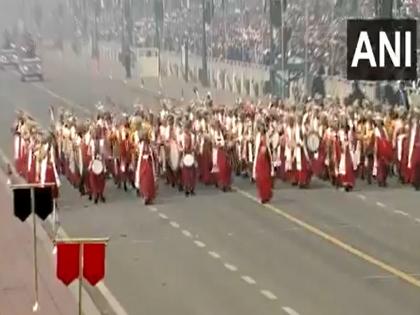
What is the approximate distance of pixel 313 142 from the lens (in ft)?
92.4

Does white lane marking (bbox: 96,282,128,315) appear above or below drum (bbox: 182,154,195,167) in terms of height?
below

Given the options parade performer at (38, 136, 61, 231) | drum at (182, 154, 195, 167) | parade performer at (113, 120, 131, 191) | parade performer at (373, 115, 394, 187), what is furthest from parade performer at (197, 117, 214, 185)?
parade performer at (38, 136, 61, 231)

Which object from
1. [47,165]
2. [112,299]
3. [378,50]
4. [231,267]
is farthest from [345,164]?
[378,50]

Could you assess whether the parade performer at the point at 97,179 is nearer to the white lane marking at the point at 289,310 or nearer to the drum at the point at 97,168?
the drum at the point at 97,168

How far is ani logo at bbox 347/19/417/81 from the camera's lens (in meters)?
15.4

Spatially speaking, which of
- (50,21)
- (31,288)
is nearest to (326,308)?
(31,288)

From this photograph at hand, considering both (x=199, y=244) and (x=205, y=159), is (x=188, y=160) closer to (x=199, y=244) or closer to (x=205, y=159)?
(x=205, y=159)

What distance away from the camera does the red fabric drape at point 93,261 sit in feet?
46.4

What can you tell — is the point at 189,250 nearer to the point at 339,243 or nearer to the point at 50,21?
the point at 339,243

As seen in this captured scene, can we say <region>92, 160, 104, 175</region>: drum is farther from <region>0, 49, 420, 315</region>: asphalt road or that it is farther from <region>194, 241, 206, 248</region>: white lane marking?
<region>194, 241, 206, 248</region>: white lane marking

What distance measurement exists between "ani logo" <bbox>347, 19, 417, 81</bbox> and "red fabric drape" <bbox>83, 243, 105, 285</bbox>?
2.94 metres

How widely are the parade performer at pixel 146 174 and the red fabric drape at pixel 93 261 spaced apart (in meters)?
11.1

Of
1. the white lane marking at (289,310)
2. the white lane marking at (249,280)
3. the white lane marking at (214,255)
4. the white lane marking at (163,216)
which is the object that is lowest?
the white lane marking at (163,216)

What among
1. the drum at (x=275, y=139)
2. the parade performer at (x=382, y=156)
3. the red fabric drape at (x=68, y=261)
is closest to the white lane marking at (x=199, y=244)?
the red fabric drape at (x=68, y=261)
